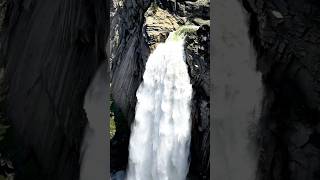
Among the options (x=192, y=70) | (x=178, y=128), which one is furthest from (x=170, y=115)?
(x=192, y=70)

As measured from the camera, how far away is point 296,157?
8.65ft

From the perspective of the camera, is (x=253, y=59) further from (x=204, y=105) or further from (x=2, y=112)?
(x=204, y=105)

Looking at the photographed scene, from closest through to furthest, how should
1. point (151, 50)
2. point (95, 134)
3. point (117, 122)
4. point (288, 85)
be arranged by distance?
point (288, 85) → point (95, 134) → point (151, 50) → point (117, 122)

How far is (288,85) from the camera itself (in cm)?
265

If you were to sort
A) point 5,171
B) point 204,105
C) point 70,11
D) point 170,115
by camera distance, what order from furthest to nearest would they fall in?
point 170,115 < point 204,105 < point 70,11 < point 5,171

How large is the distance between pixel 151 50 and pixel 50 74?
26.9ft

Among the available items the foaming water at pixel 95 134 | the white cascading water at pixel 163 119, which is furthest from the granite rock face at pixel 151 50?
the foaming water at pixel 95 134

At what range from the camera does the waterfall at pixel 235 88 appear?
264 cm

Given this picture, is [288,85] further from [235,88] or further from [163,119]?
[163,119]

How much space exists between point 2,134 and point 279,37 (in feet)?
5.65

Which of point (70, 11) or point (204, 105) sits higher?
point (70, 11)

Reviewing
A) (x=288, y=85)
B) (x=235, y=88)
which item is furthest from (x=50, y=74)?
(x=288, y=85)

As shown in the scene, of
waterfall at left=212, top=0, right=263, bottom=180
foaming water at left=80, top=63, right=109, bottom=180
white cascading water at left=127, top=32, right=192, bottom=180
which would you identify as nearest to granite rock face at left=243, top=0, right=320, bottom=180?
waterfall at left=212, top=0, right=263, bottom=180

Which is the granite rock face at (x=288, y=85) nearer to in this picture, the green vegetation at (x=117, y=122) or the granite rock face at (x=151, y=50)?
the granite rock face at (x=151, y=50)
